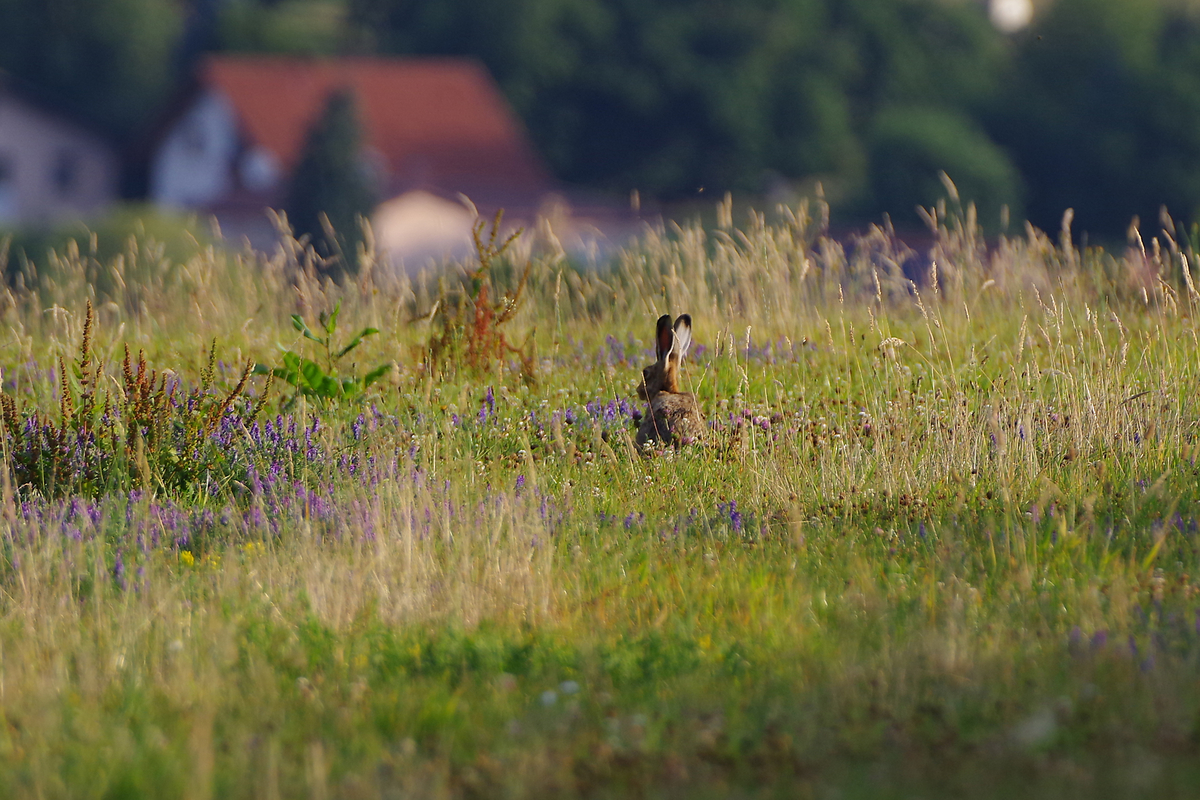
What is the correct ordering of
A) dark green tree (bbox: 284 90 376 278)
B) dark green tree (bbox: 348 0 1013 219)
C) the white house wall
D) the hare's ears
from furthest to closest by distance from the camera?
the white house wall → dark green tree (bbox: 348 0 1013 219) → dark green tree (bbox: 284 90 376 278) → the hare's ears

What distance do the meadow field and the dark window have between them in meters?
54.6

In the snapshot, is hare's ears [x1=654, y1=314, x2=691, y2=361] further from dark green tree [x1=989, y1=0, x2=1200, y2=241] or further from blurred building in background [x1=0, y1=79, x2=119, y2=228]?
blurred building in background [x1=0, y1=79, x2=119, y2=228]

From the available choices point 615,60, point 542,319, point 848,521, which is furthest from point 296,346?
point 615,60

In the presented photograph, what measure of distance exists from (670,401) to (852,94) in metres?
47.7

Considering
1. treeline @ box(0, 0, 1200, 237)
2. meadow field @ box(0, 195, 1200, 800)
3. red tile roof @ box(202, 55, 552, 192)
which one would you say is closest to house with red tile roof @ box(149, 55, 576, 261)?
red tile roof @ box(202, 55, 552, 192)

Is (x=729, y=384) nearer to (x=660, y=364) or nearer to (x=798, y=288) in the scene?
(x=660, y=364)

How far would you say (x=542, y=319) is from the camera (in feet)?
28.8

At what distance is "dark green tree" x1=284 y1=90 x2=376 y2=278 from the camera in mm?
35562

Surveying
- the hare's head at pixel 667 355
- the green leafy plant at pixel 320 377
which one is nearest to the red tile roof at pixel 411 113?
the green leafy plant at pixel 320 377

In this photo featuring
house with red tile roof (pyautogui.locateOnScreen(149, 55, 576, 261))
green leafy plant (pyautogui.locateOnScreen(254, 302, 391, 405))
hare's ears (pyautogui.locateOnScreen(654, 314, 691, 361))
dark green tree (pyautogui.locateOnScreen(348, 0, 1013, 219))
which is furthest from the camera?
dark green tree (pyautogui.locateOnScreen(348, 0, 1013, 219))

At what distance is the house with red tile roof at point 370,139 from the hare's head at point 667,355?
38207 mm

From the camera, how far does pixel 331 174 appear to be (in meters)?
35.8

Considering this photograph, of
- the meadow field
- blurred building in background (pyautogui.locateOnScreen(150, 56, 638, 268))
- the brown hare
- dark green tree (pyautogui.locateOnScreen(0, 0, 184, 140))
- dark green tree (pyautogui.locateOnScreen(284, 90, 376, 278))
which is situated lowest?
the meadow field

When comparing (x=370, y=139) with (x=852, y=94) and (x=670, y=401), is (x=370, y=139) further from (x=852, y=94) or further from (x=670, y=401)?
(x=670, y=401)
